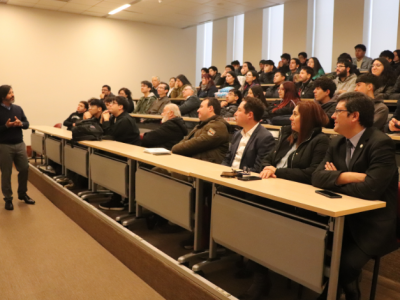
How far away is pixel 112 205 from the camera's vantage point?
12.2ft

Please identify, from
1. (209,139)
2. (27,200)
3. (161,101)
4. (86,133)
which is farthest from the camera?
(161,101)

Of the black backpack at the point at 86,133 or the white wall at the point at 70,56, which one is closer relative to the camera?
the black backpack at the point at 86,133

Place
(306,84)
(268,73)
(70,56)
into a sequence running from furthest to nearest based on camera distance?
(70,56)
(268,73)
(306,84)

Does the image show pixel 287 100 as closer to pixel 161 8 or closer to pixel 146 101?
pixel 146 101

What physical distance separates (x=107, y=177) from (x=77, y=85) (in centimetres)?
580

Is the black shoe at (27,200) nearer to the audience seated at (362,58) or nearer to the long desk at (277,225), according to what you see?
the long desk at (277,225)

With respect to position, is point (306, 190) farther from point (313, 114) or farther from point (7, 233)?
point (7, 233)

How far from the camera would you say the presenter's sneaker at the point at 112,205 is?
12.1 ft

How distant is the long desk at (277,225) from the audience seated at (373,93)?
146cm

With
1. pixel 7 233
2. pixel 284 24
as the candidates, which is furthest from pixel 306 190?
pixel 284 24

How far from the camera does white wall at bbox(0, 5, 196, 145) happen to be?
26.0 feet

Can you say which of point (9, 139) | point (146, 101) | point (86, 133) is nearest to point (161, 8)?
point (146, 101)

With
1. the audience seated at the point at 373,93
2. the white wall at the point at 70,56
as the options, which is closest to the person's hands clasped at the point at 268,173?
the audience seated at the point at 373,93

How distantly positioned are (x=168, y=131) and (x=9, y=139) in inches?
67.7
